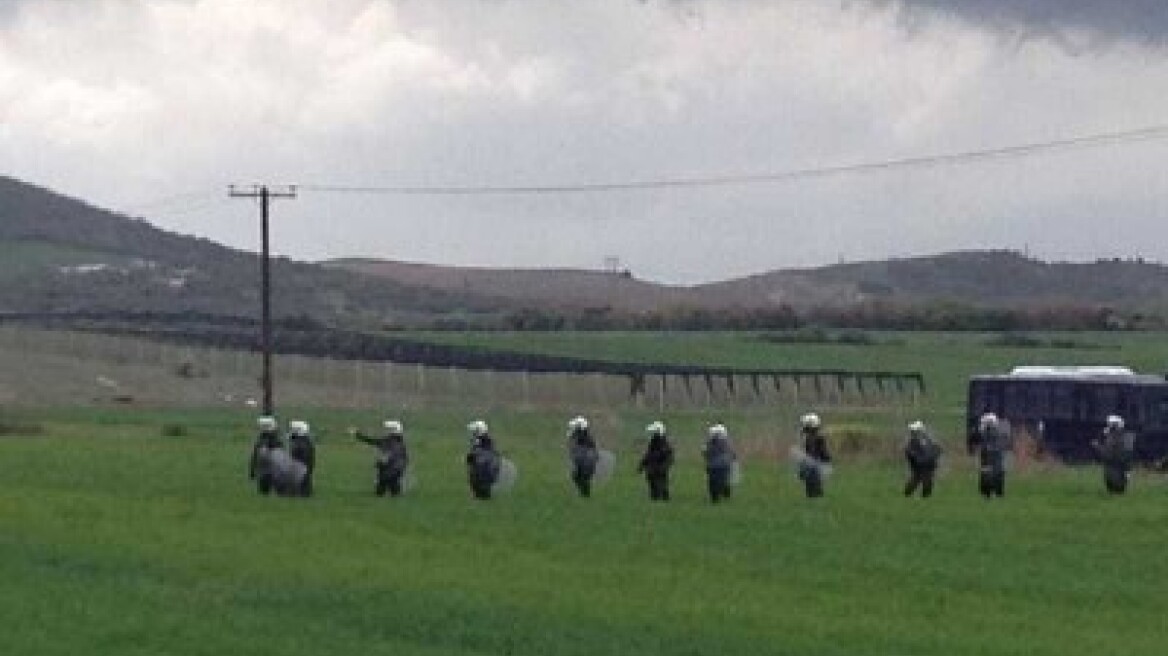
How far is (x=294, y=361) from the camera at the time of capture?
11944 centimetres

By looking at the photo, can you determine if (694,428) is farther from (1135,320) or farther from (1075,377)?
(1135,320)

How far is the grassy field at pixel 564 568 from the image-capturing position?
93.0 ft

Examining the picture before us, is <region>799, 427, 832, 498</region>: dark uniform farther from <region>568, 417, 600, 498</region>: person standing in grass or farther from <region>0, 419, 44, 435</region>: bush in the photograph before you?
<region>0, 419, 44, 435</region>: bush

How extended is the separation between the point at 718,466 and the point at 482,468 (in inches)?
154

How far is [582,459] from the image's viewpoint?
5250 centimetres

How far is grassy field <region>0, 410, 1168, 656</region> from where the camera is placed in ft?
93.0

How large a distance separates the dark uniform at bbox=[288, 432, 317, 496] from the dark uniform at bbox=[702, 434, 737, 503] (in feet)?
21.8

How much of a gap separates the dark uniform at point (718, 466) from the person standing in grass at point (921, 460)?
3.82 metres

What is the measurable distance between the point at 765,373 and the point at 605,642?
90303 millimetres

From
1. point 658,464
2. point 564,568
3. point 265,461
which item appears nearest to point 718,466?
point 658,464

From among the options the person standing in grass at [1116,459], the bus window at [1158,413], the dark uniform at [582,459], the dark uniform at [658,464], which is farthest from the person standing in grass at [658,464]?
the bus window at [1158,413]

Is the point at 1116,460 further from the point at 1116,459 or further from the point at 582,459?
the point at 582,459

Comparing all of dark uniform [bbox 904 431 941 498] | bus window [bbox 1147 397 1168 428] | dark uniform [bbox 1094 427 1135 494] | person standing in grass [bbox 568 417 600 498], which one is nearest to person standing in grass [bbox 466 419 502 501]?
person standing in grass [bbox 568 417 600 498]

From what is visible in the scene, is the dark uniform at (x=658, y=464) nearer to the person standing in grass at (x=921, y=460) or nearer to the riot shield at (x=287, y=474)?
the person standing in grass at (x=921, y=460)
